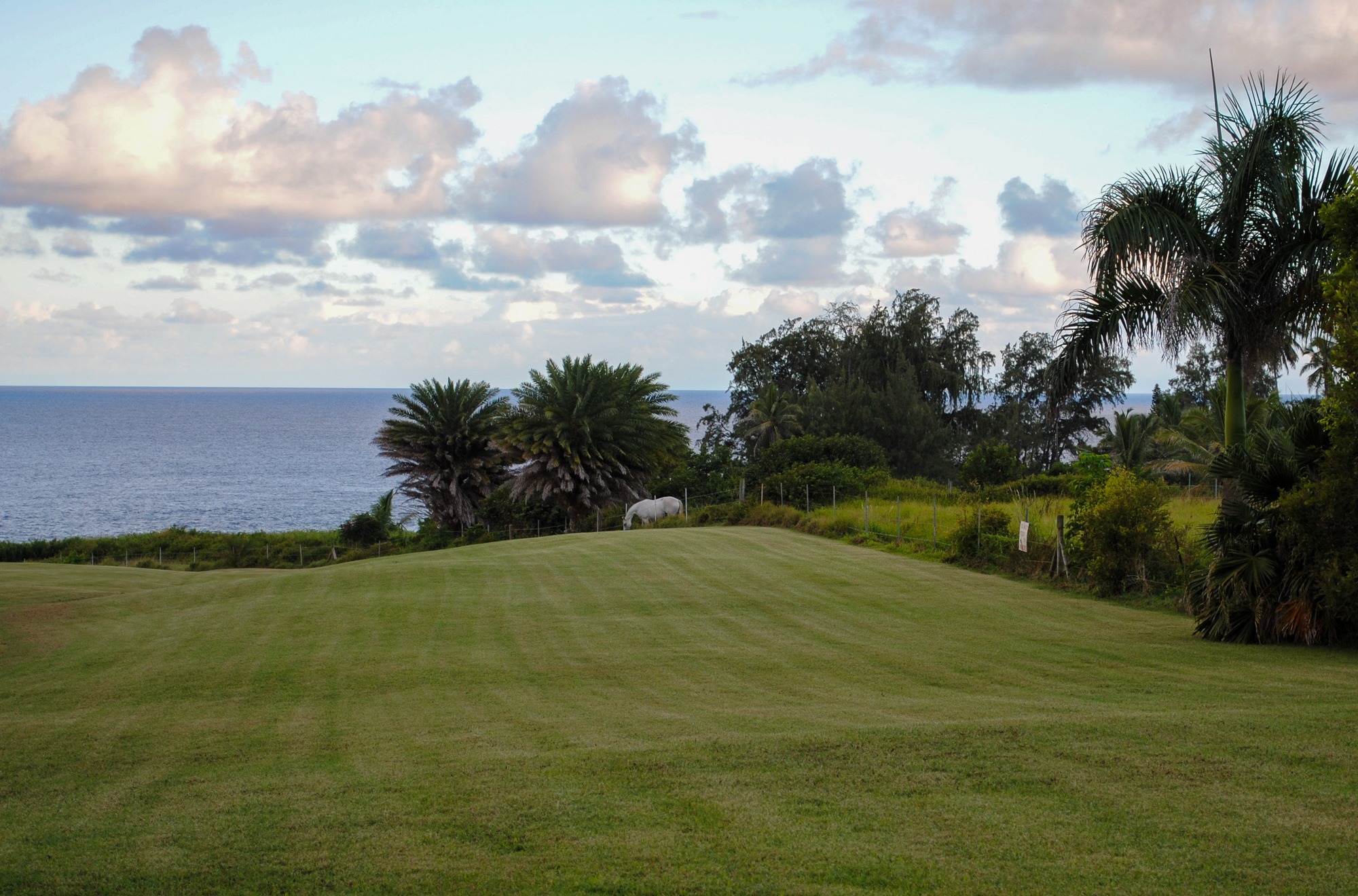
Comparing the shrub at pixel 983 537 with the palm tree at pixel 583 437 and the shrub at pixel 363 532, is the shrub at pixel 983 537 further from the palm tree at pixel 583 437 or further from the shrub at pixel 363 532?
the shrub at pixel 363 532

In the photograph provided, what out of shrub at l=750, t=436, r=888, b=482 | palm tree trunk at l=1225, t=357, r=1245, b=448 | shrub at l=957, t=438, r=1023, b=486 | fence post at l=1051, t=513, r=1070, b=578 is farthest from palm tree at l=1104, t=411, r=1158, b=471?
palm tree trunk at l=1225, t=357, r=1245, b=448

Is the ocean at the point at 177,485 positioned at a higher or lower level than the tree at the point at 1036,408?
lower

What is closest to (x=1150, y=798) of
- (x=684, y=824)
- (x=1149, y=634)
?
(x=684, y=824)

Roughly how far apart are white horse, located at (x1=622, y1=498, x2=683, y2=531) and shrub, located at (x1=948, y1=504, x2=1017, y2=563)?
2026cm

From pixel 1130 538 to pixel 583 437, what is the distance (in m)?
29.0

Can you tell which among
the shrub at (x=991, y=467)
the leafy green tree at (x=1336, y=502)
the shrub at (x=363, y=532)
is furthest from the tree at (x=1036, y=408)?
the leafy green tree at (x=1336, y=502)

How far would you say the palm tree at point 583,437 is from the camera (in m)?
43.7

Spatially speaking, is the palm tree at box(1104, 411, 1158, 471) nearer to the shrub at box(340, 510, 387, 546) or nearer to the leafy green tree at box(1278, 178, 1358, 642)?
the leafy green tree at box(1278, 178, 1358, 642)

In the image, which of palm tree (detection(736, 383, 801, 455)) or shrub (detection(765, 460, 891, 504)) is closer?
shrub (detection(765, 460, 891, 504))

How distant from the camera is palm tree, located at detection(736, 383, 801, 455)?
66938 mm

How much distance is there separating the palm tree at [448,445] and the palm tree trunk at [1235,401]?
37.7 m

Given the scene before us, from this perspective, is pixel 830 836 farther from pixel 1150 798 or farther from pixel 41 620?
pixel 41 620

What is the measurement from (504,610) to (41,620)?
810 centimetres

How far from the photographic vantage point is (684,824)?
6.21 m
